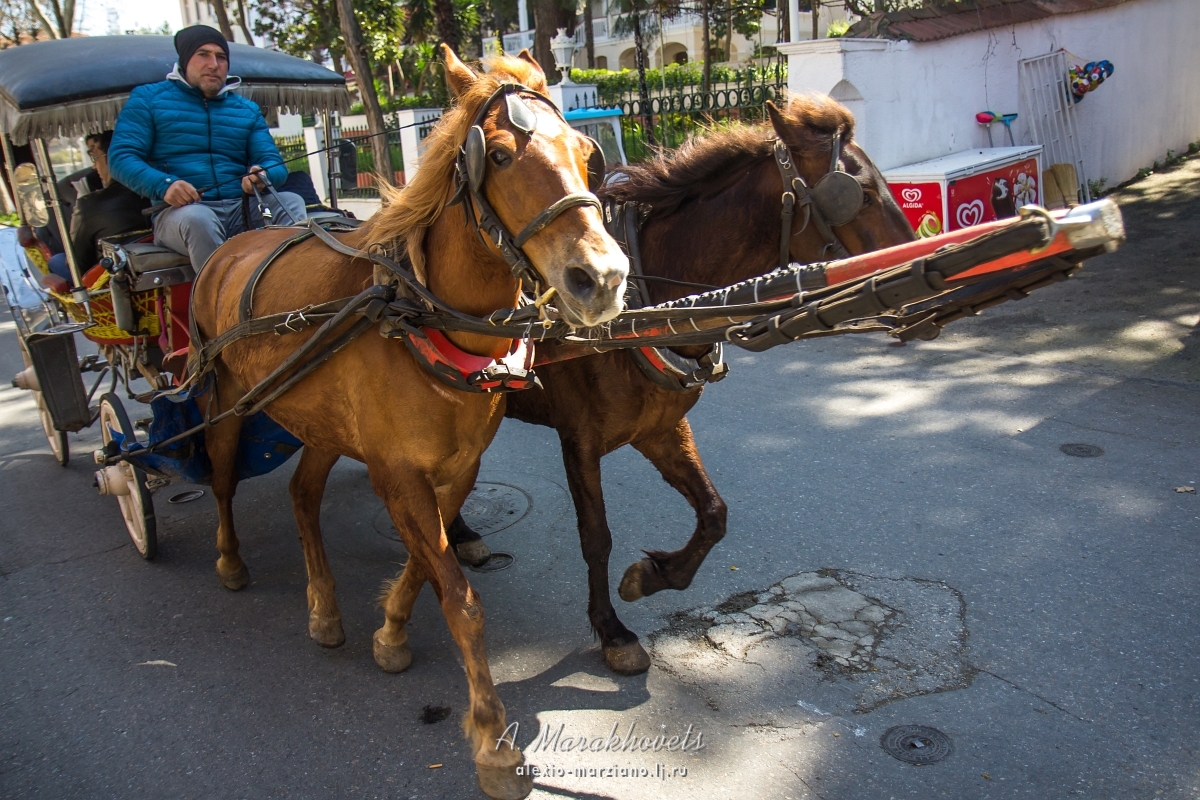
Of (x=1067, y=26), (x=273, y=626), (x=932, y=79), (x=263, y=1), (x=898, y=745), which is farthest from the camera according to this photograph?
(x=263, y=1)

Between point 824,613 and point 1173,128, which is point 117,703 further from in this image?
point 1173,128

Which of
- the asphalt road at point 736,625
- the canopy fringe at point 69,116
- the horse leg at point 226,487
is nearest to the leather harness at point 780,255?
the asphalt road at point 736,625

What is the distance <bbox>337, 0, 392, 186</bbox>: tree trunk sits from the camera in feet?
35.7

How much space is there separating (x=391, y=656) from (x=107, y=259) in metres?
2.27

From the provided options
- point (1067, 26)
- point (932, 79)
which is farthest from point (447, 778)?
point (1067, 26)

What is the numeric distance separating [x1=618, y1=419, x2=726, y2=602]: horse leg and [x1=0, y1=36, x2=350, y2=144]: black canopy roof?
129 inches

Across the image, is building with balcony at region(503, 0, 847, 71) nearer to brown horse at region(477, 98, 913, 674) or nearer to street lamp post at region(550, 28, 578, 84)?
street lamp post at region(550, 28, 578, 84)

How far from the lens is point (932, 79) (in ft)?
30.4

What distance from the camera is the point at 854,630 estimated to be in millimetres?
3516

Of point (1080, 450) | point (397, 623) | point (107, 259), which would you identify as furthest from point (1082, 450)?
point (107, 259)

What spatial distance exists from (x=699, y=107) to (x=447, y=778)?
28.9 ft

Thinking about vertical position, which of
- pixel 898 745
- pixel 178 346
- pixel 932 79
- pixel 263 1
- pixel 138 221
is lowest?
pixel 898 745

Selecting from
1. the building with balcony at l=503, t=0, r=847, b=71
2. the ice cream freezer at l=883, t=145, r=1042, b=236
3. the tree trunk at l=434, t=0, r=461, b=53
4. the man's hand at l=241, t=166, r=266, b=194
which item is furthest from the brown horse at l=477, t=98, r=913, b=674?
the building with balcony at l=503, t=0, r=847, b=71

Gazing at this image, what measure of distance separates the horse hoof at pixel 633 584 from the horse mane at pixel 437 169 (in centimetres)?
146
